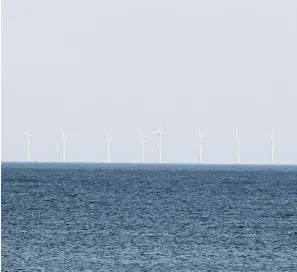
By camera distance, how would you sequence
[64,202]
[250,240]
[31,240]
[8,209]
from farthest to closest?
[64,202] < [8,209] < [250,240] < [31,240]

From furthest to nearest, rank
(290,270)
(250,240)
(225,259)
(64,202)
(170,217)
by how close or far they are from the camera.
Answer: (64,202), (170,217), (250,240), (225,259), (290,270)

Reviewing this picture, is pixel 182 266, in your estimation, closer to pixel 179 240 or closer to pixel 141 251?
pixel 141 251

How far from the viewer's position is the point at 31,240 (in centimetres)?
4056

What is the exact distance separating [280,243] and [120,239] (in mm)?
8241

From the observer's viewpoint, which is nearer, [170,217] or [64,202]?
[170,217]

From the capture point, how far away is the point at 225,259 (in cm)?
3438

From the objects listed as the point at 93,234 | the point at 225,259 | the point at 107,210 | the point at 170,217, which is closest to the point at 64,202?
Result: the point at 107,210

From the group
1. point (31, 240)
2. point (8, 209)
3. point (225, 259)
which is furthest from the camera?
point (8, 209)

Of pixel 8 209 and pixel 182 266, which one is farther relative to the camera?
pixel 8 209

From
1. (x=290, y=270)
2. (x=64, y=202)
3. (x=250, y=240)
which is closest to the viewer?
(x=290, y=270)

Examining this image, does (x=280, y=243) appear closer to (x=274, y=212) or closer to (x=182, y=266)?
(x=182, y=266)

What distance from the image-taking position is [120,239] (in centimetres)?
4222

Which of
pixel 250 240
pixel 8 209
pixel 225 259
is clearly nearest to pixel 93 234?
pixel 250 240

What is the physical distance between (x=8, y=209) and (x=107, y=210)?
324 inches
